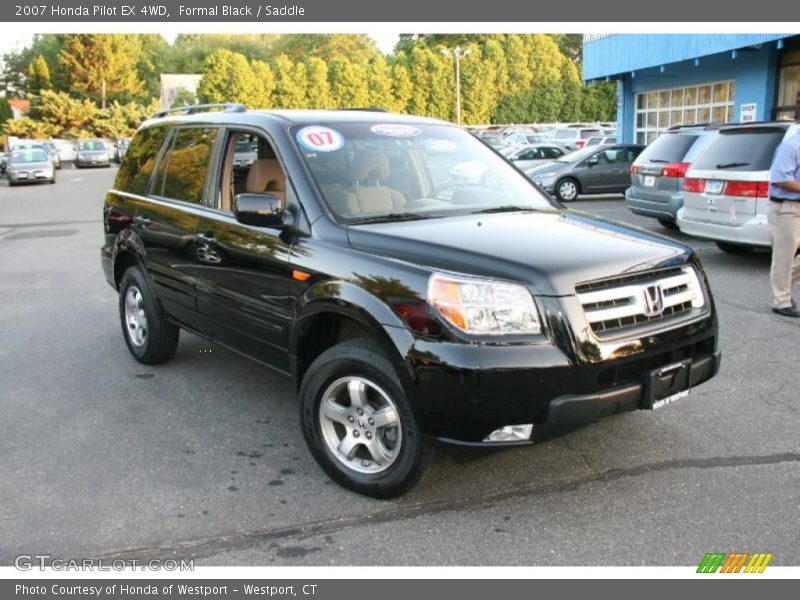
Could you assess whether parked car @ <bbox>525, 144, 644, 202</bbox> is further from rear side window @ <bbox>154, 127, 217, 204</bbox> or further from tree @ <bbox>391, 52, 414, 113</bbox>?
tree @ <bbox>391, 52, 414, 113</bbox>

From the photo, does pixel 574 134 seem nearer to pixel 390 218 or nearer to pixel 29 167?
pixel 29 167

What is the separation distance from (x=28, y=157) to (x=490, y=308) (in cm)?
3304

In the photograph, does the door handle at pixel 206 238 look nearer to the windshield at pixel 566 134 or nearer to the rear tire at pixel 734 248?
the rear tire at pixel 734 248

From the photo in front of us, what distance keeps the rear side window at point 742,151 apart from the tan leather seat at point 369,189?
594cm

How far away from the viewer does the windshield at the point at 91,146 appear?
146 feet

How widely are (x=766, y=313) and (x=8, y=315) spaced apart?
7.51 metres

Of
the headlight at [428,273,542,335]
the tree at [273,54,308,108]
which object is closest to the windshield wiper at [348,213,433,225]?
the headlight at [428,273,542,335]

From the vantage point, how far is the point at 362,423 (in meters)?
3.63

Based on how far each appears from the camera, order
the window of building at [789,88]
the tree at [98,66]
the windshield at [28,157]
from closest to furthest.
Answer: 1. the window of building at [789,88]
2. the windshield at [28,157]
3. the tree at [98,66]

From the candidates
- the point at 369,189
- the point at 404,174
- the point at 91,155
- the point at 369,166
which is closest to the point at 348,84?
the point at 91,155

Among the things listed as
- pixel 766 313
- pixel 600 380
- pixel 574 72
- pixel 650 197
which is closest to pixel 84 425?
pixel 600 380

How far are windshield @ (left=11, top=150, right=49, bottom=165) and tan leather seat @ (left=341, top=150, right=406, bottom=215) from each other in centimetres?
3109

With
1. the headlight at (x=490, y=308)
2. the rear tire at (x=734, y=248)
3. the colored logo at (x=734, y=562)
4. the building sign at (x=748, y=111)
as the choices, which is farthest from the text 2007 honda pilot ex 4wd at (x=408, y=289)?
the building sign at (x=748, y=111)

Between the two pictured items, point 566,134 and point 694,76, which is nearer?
point 694,76
